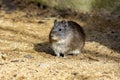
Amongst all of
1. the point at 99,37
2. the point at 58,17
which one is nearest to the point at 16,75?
the point at 99,37

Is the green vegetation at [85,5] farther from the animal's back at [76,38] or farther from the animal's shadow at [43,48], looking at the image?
the animal's back at [76,38]

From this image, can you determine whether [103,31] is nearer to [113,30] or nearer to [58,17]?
[113,30]

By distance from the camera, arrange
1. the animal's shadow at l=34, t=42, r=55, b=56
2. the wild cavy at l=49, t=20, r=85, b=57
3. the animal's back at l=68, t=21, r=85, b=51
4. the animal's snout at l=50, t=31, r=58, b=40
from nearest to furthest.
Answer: the animal's snout at l=50, t=31, r=58, b=40, the wild cavy at l=49, t=20, r=85, b=57, the animal's back at l=68, t=21, r=85, b=51, the animal's shadow at l=34, t=42, r=55, b=56

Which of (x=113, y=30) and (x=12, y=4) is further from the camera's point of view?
(x=12, y=4)

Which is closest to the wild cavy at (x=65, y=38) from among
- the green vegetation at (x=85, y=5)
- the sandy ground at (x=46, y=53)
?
the sandy ground at (x=46, y=53)

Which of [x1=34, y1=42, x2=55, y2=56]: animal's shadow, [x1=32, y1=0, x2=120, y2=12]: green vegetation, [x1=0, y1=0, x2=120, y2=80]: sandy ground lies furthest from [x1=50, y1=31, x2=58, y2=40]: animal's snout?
[x1=32, y1=0, x2=120, y2=12]: green vegetation

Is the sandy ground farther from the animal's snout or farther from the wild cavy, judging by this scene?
the animal's snout
